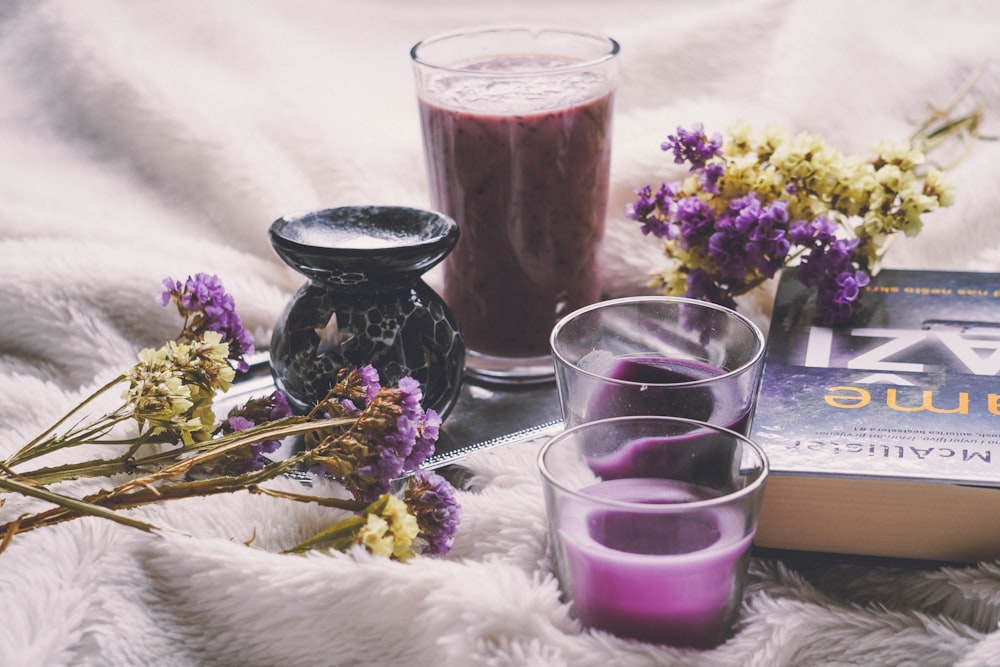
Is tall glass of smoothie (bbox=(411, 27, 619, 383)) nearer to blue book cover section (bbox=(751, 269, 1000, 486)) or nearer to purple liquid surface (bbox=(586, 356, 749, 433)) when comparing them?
blue book cover section (bbox=(751, 269, 1000, 486))

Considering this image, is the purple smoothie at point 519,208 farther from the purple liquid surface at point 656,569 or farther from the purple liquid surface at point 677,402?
the purple liquid surface at point 656,569

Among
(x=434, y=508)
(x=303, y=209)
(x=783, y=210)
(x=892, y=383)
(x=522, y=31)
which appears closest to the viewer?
(x=434, y=508)

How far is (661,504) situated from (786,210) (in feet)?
1.45

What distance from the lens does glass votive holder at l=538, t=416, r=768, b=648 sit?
2.21ft

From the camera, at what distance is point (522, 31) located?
46.6 inches

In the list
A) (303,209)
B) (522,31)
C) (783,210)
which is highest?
(522,31)

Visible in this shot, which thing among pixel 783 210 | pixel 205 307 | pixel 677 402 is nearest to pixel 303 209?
pixel 205 307

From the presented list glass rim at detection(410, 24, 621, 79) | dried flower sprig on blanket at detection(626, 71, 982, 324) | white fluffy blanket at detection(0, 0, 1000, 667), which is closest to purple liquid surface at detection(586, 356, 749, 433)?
white fluffy blanket at detection(0, 0, 1000, 667)

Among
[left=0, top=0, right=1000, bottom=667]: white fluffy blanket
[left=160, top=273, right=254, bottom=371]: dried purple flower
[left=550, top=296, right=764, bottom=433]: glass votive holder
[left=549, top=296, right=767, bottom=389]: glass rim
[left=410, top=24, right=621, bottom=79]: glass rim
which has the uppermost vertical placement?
[left=410, top=24, right=621, bottom=79]: glass rim

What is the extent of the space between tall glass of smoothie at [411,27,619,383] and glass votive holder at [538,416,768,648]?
0.39 meters

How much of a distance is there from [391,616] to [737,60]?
3.61ft

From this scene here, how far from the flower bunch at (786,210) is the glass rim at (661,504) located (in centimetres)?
31

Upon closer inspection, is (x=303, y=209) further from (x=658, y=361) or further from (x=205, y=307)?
(x=658, y=361)

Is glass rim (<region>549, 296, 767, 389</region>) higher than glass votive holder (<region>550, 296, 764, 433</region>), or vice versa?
glass rim (<region>549, 296, 767, 389</region>)
